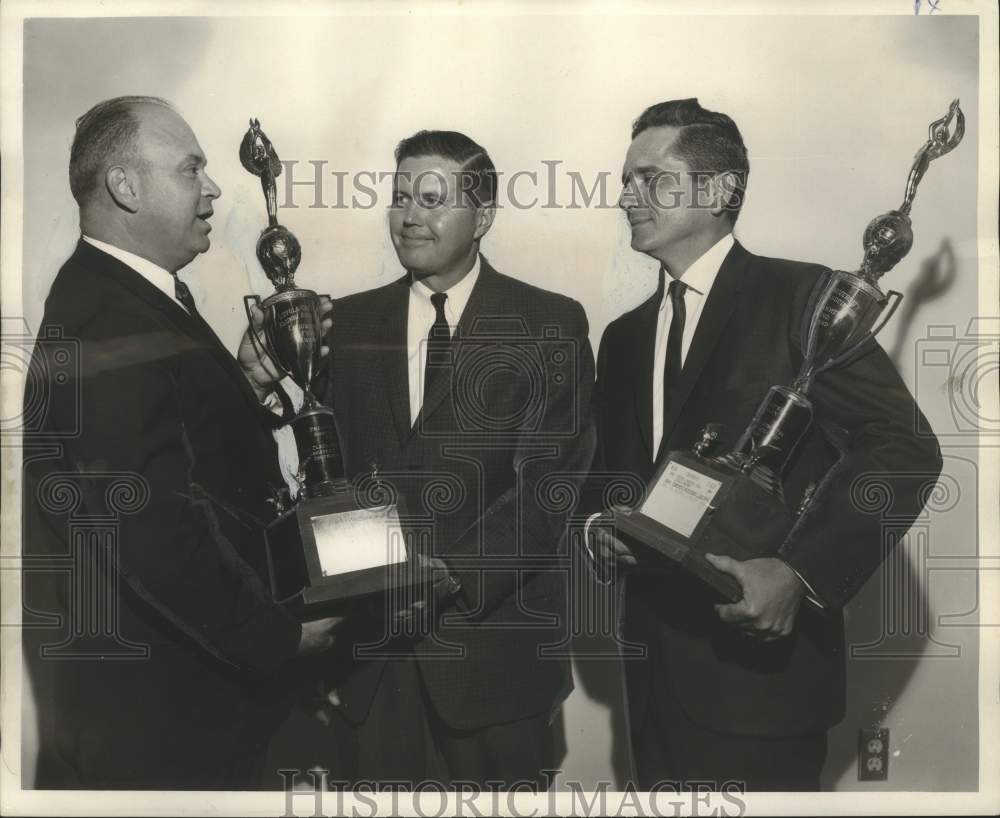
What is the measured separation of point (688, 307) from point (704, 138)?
34 centimetres

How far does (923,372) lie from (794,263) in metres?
0.35

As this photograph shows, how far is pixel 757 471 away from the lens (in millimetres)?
1919

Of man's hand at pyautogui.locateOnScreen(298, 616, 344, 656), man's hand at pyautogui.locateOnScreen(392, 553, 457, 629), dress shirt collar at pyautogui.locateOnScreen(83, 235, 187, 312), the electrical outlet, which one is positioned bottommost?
the electrical outlet

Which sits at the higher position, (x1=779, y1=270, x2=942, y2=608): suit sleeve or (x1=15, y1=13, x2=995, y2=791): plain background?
(x1=15, y1=13, x2=995, y2=791): plain background

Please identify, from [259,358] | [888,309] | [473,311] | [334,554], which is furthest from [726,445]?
[259,358]

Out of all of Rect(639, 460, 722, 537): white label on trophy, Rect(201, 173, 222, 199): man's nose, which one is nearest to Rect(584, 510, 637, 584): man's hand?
Rect(639, 460, 722, 537): white label on trophy

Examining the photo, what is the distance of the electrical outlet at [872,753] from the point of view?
6.89ft

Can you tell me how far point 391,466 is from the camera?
6.60 ft

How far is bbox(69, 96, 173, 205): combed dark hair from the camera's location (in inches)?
80.0

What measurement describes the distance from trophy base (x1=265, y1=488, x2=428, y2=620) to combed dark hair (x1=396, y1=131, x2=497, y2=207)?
66 cm

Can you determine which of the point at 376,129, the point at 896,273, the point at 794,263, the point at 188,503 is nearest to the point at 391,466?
the point at 188,503

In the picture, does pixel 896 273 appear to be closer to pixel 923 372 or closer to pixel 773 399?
pixel 923 372

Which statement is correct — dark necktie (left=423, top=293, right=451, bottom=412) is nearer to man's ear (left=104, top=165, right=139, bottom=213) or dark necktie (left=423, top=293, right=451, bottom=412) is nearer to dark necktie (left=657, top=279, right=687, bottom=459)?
dark necktie (left=657, top=279, right=687, bottom=459)

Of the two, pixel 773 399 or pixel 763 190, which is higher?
pixel 763 190
